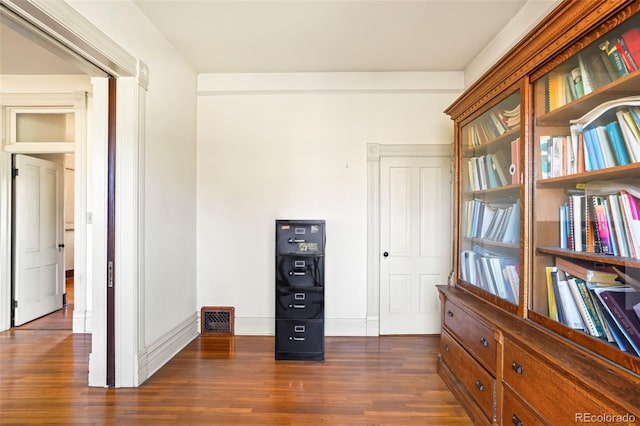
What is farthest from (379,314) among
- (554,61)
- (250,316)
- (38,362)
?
(38,362)

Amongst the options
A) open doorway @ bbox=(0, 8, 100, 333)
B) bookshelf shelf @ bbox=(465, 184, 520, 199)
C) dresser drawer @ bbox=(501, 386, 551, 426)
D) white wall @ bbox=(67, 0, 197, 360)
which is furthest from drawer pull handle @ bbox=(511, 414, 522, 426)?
open doorway @ bbox=(0, 8, 100, 333)

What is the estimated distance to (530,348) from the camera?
1.44 m

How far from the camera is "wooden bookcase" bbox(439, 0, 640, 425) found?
121 cm

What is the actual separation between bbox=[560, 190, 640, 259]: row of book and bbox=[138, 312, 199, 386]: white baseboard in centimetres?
291

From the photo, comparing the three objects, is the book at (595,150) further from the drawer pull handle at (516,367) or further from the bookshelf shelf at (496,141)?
the drawer pull handle at (516,367)

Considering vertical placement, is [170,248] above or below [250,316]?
above

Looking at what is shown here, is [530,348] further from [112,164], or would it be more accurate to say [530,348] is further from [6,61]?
[6,61]

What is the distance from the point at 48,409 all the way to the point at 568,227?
3327mm

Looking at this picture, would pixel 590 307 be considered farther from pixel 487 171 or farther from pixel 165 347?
pixel 165 347

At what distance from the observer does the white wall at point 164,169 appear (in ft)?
7.89

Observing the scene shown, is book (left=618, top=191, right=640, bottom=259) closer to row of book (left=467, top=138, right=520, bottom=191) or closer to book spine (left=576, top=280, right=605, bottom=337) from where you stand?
book spine (left=576, top=280, right=605, bottom=337)

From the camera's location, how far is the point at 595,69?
1.37 m

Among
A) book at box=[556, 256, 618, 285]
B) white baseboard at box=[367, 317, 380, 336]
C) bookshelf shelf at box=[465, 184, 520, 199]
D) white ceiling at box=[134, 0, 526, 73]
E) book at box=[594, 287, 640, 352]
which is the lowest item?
white baseboard at box=[367, 317, 380, 336]

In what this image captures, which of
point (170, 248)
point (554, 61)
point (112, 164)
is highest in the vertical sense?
point (554, 61)
